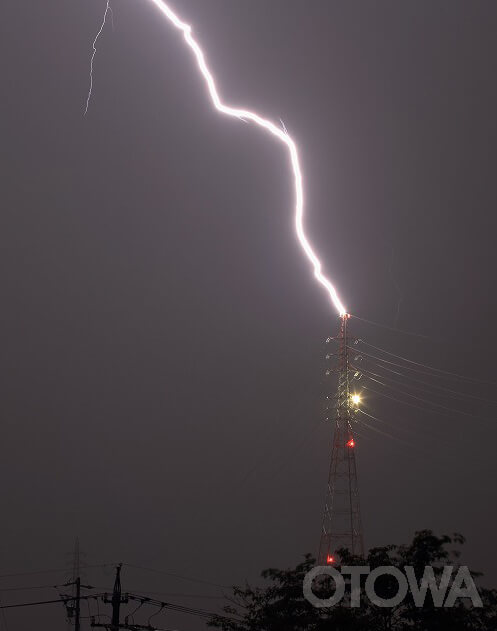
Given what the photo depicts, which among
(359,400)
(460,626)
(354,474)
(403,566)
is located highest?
(359,400)

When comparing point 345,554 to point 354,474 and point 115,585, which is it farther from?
point 354,474

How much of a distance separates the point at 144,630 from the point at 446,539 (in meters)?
5.98

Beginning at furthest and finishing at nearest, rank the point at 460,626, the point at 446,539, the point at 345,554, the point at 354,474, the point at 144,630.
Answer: the point at 354,474 < the point at 144,630 < the point at 345,554 < the point at 446,539 < the point at 460,626

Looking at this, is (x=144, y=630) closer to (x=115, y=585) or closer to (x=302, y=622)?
(x=115, y=585)

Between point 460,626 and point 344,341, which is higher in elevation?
point 344,341

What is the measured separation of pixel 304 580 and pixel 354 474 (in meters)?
7.08

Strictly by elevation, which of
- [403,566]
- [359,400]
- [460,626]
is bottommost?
[460,626]

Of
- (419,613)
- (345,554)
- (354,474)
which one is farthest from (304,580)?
(354,474)

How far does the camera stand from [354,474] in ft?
76.6

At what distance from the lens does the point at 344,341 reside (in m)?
23.7

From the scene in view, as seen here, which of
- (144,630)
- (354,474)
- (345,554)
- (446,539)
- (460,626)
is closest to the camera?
(460,626)

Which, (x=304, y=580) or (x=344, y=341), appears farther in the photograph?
(x=344, y=341)

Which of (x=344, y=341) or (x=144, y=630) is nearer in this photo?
(x=144, y=630)

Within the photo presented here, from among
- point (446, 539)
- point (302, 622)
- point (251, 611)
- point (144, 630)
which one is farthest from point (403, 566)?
point (144, 630)
